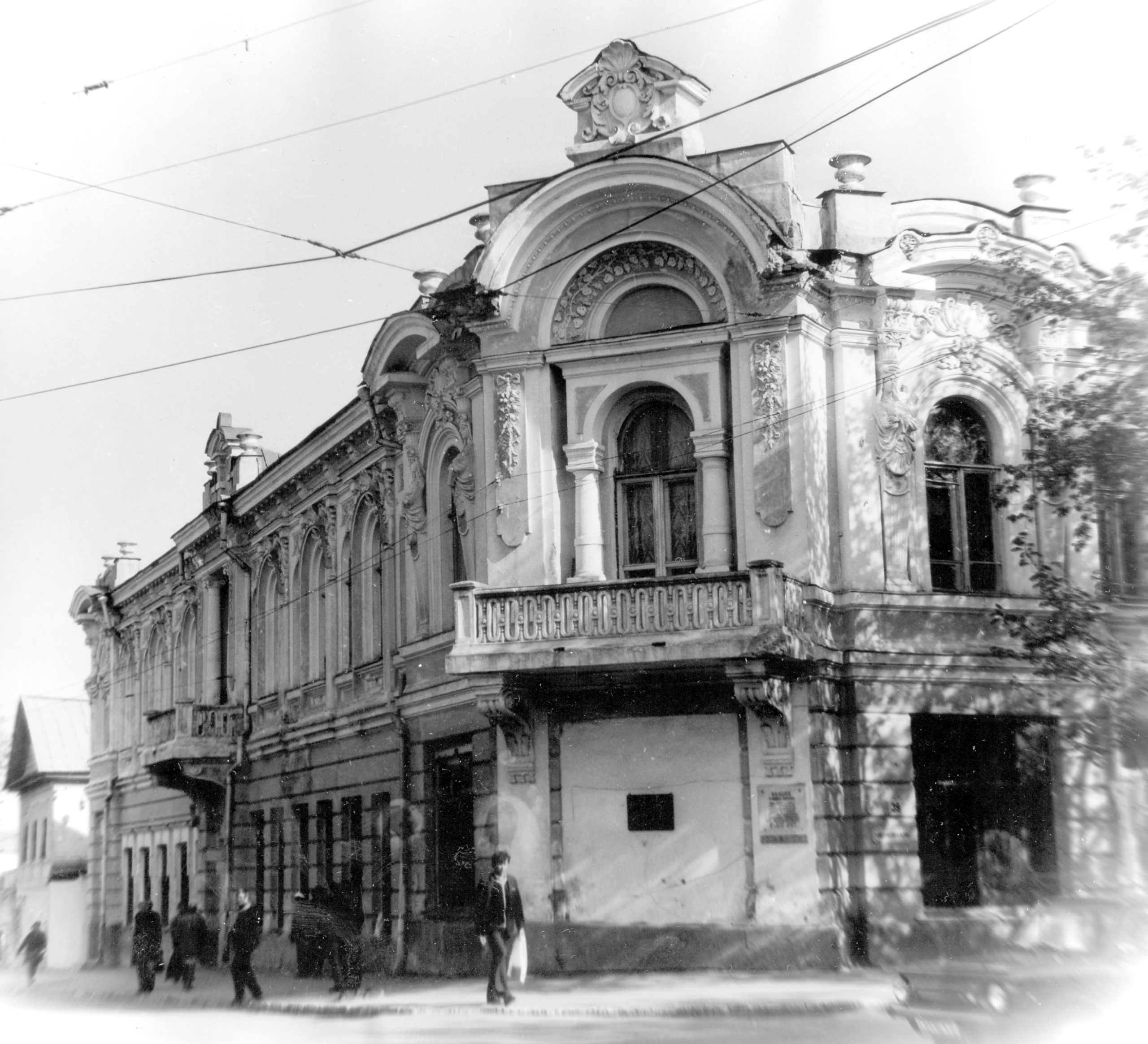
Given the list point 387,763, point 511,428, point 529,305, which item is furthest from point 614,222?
point 387,763

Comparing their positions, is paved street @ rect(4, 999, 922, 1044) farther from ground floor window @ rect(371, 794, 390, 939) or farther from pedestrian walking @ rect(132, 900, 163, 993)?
ground floor window @ rect(371, 794, 390, 939)

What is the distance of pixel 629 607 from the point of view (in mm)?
18797

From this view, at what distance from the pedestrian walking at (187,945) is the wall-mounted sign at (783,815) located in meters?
9.97

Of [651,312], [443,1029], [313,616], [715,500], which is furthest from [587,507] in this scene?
[313,616]

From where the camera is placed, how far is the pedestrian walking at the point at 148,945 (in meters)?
24.9

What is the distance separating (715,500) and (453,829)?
21.5ft

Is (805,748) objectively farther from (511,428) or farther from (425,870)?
(425,870)

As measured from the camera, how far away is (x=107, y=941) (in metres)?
42.2

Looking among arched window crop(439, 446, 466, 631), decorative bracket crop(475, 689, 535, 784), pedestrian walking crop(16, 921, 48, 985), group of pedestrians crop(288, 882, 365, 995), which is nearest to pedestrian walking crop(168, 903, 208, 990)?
group of pedestrians crop(288, 882, 365, 995)

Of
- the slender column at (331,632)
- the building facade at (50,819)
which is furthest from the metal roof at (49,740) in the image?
the slender column at (331,632)

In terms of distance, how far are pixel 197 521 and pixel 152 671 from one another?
313 inches

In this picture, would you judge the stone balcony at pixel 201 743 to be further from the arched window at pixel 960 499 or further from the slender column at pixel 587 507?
the arched window at pixel 960 499

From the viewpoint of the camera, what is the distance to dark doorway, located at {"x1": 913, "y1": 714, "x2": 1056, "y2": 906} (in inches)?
771

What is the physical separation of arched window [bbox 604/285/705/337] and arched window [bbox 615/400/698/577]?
978 millimetres
